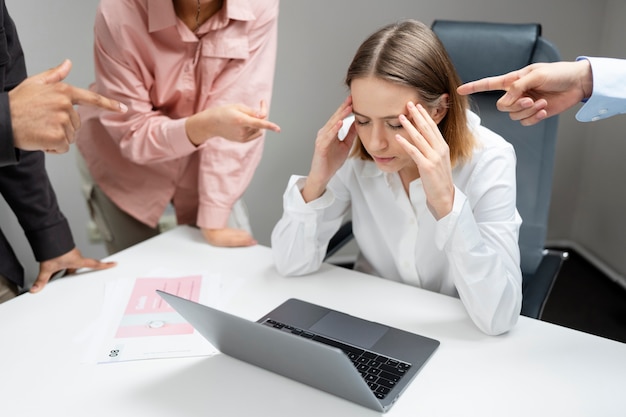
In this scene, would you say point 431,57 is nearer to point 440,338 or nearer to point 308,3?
point 440,338

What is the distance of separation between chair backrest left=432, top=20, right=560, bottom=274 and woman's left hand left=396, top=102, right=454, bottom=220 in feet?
1.38

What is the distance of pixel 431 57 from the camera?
3.83 ft

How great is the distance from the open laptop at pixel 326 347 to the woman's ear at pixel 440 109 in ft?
1.50

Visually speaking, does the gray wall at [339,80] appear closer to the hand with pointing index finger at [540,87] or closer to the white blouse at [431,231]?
the white blouse at [431,231]

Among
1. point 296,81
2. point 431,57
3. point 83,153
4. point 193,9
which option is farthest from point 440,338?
point 296,81

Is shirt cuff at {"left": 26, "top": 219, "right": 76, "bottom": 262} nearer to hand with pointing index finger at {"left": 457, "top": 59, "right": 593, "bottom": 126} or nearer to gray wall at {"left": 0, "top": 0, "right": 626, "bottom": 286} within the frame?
gray wall at {"left": 0, "top": 0, "right": 626, "bottom": 286}

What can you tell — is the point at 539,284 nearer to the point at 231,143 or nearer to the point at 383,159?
the point at 383,159

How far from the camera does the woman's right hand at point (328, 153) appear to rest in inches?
48.8

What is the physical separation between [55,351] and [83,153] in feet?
2.56

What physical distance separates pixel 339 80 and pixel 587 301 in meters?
1.48

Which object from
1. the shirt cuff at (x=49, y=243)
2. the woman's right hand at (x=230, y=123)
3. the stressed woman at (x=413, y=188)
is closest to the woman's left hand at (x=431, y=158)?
the stressed woman at (x=413, y=188)

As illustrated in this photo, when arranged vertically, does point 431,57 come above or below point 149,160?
above

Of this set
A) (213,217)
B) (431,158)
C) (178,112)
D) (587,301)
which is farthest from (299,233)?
(587,301)

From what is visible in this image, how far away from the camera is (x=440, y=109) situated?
1.21 meters
